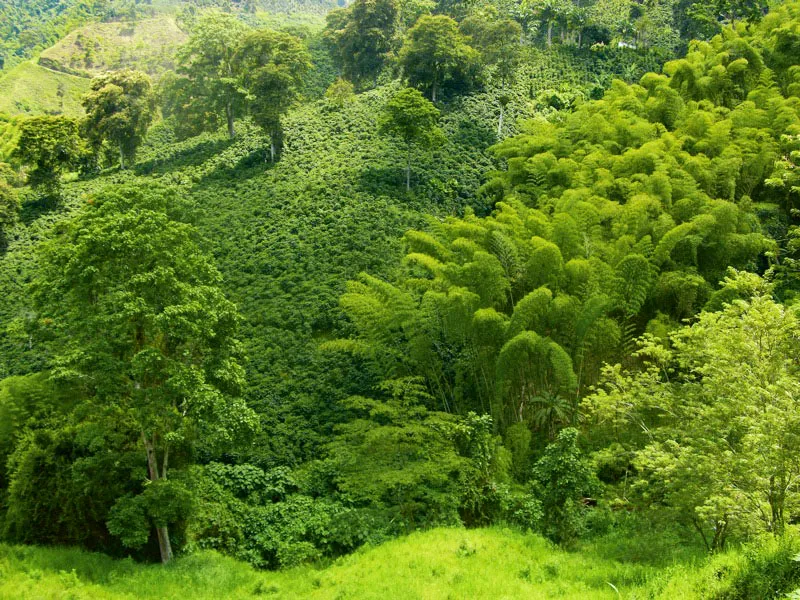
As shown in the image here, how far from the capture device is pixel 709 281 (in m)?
15.3

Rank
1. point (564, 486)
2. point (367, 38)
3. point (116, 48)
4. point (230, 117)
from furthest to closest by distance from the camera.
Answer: point (116, 48)
point (367, 38)
point (230, 117)
point (564, 486)

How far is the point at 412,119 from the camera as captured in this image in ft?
76.2

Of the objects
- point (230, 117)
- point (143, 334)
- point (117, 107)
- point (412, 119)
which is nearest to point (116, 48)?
point (117, 107)

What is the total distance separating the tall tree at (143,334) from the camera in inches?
386

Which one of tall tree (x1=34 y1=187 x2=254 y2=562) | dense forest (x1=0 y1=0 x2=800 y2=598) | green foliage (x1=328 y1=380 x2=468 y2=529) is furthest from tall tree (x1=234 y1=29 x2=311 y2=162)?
green foliage (x1=328 y1=380 x2=468 y2=529)

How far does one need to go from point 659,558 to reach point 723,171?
13.8m

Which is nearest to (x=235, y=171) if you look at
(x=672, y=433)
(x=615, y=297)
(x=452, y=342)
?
(x=452, y=342)

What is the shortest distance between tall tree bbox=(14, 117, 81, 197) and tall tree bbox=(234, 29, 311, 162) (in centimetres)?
838

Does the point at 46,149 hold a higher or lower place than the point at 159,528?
higher

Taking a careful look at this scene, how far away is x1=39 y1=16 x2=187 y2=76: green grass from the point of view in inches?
2707

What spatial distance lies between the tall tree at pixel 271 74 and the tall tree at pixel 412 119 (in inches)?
216

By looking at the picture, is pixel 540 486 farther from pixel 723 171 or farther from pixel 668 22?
pixel 668 22

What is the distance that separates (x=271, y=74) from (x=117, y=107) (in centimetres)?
910

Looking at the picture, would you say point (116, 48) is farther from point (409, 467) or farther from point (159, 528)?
point (409, 467)
